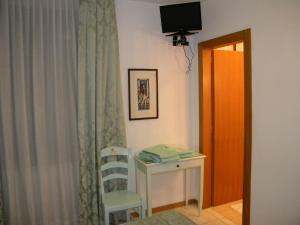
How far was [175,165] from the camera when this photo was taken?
2.96 meters

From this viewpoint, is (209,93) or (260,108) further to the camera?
(209,93)

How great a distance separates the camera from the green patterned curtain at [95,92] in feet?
8.91

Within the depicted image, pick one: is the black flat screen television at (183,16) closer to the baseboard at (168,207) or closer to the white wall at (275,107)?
the white wall at (275,107)

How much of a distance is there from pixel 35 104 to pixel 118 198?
1.26 m

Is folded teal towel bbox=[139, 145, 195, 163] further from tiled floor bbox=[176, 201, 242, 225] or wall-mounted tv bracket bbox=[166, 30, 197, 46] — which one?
wall-mounted tv bracket bbox=[166, 30, 197, 46]

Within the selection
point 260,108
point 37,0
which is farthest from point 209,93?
point 37,0

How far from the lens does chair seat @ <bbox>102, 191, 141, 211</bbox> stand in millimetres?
2491

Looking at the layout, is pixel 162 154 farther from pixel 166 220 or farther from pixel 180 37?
pixel 180 37

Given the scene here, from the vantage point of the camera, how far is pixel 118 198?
264cm

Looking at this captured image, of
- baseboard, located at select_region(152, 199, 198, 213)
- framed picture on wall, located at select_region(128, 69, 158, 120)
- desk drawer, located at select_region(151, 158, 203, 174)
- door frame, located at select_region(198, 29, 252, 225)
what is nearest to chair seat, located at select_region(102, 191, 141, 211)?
desk drawer, located at select_region(151, 158, 203, 174)

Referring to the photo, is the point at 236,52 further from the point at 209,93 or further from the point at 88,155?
the point at 88,155

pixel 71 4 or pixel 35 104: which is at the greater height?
pixel 71 4

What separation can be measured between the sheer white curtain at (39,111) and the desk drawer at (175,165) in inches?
34.6

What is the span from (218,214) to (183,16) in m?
2.46
